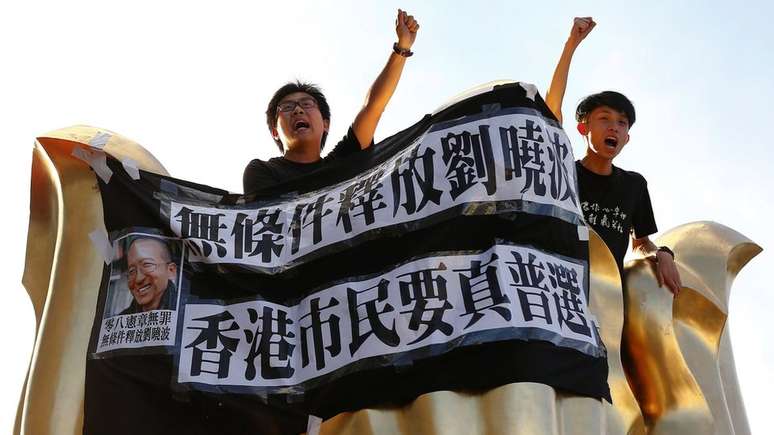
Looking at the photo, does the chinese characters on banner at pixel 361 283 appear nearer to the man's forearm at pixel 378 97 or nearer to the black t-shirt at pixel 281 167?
the black t-shirt at pixel 281 167

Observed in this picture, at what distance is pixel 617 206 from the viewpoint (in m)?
6.64

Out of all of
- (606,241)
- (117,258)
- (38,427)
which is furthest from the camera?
(606,241)

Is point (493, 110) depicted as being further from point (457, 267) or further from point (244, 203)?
point (244, 203)

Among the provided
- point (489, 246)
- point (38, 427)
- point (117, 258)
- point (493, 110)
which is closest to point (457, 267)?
point (489, 246)

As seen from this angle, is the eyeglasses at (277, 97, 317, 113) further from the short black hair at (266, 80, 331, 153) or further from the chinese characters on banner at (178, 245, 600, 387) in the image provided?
the chinese characters on banner at (178, 245, 600, 387)

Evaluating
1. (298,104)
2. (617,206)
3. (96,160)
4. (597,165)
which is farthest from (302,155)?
(617,206)

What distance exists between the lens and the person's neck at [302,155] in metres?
6.61

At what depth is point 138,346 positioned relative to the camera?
221 inches

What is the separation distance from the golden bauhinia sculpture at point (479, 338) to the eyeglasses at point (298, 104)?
0.85m

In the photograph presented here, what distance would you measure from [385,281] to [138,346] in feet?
3.90

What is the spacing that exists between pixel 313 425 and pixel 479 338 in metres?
0.87

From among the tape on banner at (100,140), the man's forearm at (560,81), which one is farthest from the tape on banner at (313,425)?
the man's forearm at (560,81)

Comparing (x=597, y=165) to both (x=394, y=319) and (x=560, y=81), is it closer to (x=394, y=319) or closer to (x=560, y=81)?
(x=560, y=81)

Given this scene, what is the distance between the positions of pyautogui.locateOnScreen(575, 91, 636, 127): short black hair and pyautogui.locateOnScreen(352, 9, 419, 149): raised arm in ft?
3.49
